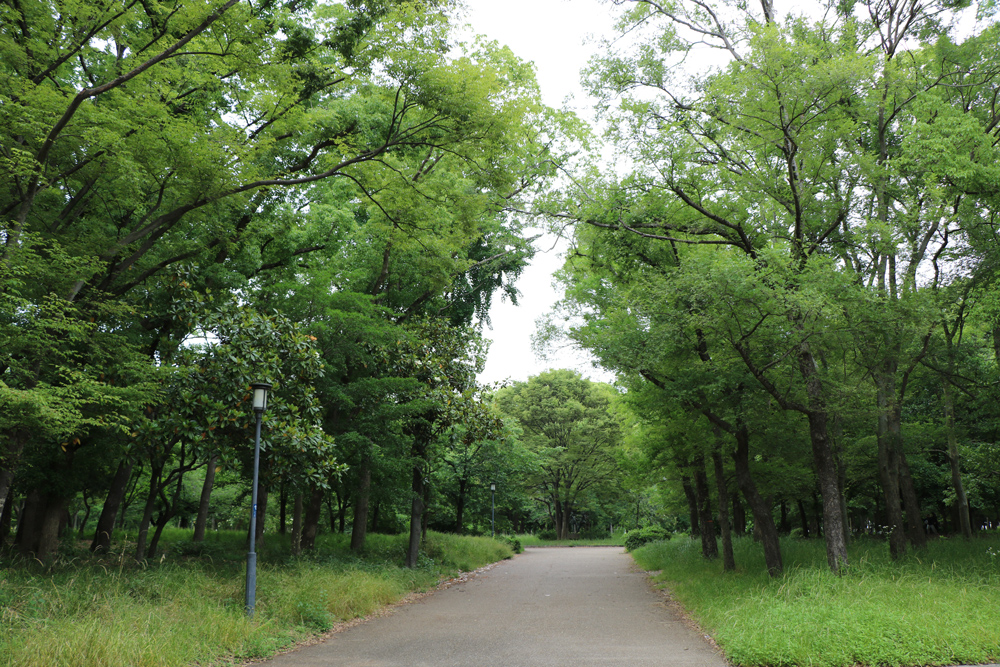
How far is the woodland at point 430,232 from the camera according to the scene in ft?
27.9

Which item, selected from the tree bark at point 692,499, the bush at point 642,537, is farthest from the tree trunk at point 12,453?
the bush at point 642,537

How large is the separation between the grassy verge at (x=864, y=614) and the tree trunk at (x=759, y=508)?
0.75 m

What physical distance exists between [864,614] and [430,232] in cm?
865

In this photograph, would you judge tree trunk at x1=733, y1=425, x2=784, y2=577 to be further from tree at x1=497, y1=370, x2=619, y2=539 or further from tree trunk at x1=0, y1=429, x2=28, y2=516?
tree at x1=497, y1=370, x2=619, y2=539

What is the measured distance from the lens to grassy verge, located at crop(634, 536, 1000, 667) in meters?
6.31

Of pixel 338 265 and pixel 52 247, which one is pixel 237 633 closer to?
pixel 52 247

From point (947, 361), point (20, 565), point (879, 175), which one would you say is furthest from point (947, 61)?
point (20, 565)

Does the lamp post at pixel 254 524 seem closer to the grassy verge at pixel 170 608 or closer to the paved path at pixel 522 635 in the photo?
the grassy verge at pixel 170 608

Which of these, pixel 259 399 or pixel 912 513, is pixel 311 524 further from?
pixel 912 513

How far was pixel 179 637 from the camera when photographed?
6.59 m

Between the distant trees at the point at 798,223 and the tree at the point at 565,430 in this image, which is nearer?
the distant trees at the point at 798,223

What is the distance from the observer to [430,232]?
37.1 feet

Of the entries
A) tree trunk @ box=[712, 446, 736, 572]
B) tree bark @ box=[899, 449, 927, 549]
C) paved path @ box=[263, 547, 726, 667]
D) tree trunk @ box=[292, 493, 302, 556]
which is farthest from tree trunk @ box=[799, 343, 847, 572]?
tree trunk @ box=[292, 493, 302, 556]

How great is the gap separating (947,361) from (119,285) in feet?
54.8
